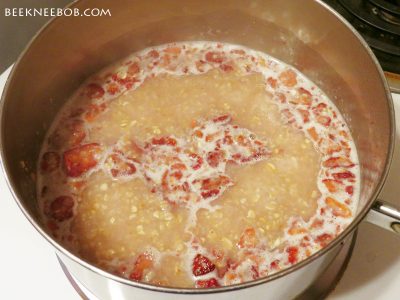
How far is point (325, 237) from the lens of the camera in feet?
3.35

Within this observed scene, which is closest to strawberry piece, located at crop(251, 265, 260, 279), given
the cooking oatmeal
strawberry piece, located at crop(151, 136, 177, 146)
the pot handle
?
the cooking oatmeal

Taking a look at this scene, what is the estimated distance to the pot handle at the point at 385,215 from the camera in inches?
30.4

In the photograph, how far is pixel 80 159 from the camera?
1143 mm

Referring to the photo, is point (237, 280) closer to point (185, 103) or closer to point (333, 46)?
point (185, 103)

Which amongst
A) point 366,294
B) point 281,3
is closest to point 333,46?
point 281,3

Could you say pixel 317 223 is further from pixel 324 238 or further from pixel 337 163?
pixel 337 163

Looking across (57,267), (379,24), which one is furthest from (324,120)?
(57,267)

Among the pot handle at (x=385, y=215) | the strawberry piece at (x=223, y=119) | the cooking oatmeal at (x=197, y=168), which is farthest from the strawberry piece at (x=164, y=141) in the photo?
the pot handle at (x=385, y=215)

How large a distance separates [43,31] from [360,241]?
0.81 metres

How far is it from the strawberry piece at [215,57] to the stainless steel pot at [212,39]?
47 millimetres

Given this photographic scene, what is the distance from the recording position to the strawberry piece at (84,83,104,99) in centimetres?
128

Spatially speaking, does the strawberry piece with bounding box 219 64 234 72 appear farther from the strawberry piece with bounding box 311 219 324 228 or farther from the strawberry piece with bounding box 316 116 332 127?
the strawberry piece with bounding box 311 219 324 228

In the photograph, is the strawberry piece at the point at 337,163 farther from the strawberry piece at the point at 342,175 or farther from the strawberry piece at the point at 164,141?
the strawberry piece at the point at 164,141

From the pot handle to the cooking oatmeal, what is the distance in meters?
0.21
